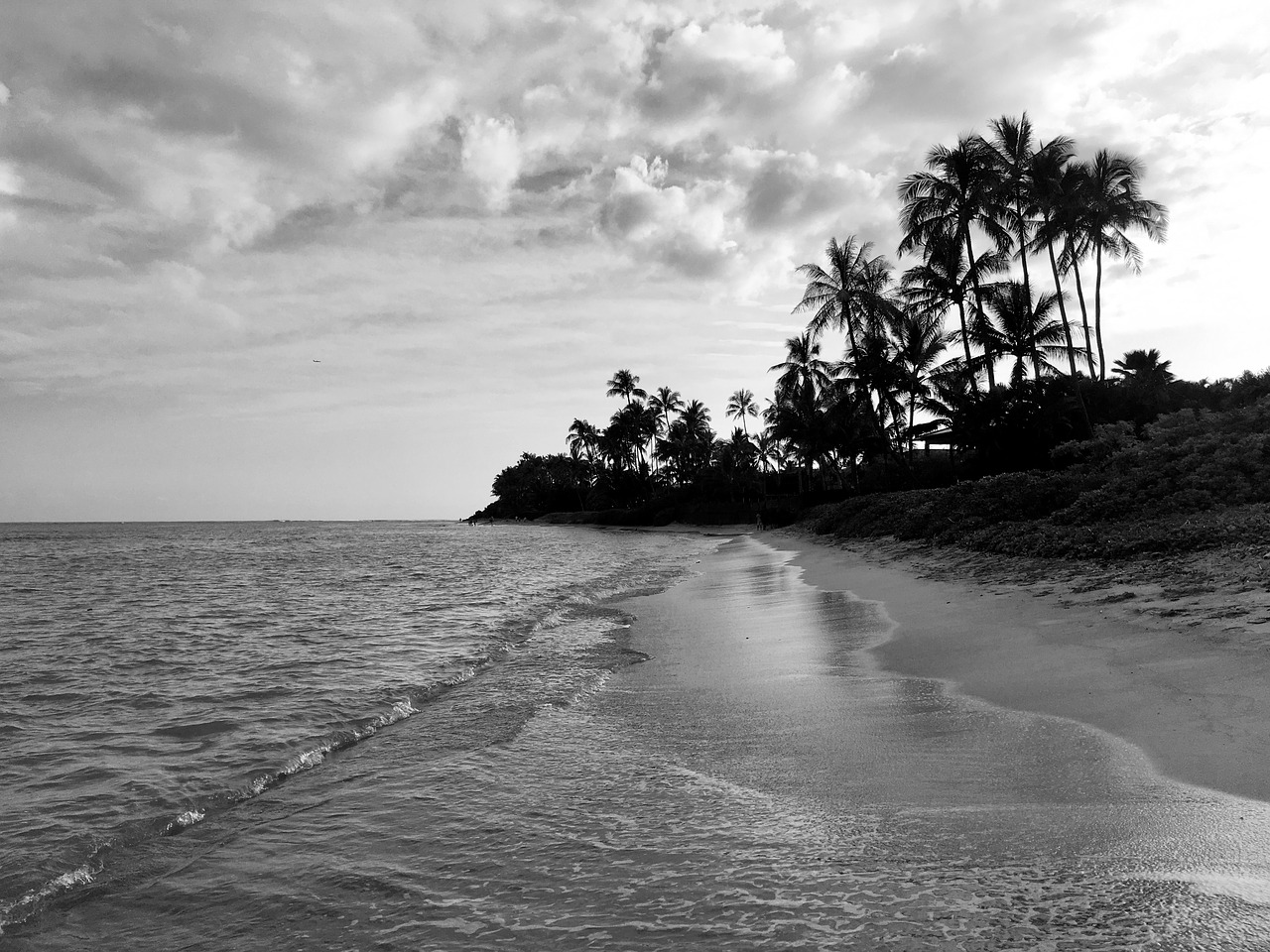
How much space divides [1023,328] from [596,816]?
3669 centimetres

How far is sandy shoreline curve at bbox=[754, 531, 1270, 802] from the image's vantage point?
437 cm

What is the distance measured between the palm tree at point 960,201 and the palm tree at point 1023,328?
101 centimetres

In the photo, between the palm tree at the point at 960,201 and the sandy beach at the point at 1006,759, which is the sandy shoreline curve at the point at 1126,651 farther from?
the palm tree at the point at 960,201

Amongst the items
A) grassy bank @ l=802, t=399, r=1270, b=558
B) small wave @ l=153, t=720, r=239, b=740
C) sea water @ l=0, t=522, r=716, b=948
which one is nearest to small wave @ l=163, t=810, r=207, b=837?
sea water @ l=0, t=522, r=716, b=948

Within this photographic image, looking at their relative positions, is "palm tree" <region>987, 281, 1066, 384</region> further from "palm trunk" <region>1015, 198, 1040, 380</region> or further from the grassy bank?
the grassy bank

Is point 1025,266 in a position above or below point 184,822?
above

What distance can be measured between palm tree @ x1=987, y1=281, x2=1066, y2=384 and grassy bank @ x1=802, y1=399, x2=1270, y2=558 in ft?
42.8

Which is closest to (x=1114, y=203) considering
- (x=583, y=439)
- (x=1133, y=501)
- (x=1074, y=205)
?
(x=1074, y=205)

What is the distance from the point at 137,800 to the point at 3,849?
77 cm

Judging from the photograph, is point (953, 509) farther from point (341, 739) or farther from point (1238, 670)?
point (341, 739)

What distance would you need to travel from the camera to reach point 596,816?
4164 millimetres

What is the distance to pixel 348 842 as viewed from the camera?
4090 mm

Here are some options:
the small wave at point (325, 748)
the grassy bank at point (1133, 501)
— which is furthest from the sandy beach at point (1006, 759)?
the grassy bank at point (1133, 501)

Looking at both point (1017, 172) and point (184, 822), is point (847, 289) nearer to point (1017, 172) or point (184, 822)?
point (1017, 172)
